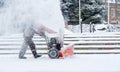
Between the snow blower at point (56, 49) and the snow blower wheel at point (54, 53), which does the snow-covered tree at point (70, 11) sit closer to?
the snow blower at point (56, 49)

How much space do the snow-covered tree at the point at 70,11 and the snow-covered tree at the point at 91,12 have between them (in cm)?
77

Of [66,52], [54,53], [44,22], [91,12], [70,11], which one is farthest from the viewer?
[70,11]

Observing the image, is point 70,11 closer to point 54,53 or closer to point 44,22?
point 44,22

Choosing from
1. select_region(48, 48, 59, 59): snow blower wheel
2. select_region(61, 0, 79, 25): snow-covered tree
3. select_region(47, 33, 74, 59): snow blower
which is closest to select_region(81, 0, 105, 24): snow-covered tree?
select_region(61, 0, 79, 25): snow-covered tree

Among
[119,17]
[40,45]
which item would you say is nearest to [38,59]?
[40,45]

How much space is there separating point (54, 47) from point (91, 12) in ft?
110

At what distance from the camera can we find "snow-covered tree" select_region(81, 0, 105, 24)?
1686 inches

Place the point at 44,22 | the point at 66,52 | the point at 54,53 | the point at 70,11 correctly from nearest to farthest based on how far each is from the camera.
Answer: the point at 54,53, the point at 66,52, the point at 44,22, the point at 70,11

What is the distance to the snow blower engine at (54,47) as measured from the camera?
9.73 metres

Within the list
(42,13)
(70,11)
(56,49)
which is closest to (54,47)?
(56,49)

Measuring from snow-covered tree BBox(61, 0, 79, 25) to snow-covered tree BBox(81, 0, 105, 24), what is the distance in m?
0.77

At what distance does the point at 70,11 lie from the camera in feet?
143

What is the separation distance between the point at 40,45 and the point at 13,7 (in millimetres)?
3025

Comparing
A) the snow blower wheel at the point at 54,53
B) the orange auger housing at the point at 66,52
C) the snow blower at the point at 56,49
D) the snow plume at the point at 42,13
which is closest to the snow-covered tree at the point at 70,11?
the snow plume at the point at 42,13
